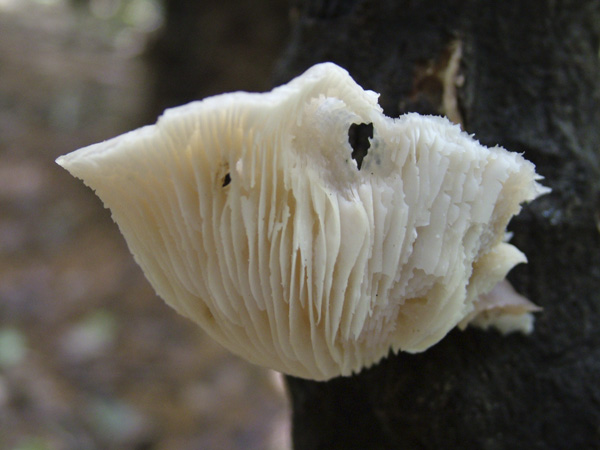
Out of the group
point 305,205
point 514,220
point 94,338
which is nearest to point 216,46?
point 94,338

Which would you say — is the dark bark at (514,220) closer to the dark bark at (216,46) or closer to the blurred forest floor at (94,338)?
the blurred forest floor at (94,338)

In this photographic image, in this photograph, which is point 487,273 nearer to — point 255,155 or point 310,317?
point 310,317

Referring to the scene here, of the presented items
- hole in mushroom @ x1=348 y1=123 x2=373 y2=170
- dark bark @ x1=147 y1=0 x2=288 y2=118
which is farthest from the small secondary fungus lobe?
dark bark @ x1=147 y1=0 x2=288 y2=118

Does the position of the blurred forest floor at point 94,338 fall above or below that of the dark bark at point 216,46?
below

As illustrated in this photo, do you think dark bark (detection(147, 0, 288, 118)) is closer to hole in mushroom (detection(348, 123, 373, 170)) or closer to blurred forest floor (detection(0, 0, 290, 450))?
blurred forest floor (detection(0, 0, 290, 450))

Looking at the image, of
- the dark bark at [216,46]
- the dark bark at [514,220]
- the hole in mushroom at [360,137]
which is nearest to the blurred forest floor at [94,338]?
the dark bark at [216,46]

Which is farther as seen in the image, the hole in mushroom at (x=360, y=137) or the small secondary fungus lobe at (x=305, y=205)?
the hole in mushroom at (x=360, y=137)

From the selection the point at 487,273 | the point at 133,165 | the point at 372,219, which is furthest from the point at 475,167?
the point at 133,165
